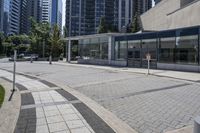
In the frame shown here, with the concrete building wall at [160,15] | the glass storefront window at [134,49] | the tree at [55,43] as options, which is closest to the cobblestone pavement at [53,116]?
the glass storefront window at [134,49]

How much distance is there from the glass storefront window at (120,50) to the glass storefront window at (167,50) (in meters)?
7.29

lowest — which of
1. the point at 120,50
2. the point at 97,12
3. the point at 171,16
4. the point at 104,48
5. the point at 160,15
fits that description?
the point at 120,50

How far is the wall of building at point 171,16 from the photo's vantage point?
37.1 m

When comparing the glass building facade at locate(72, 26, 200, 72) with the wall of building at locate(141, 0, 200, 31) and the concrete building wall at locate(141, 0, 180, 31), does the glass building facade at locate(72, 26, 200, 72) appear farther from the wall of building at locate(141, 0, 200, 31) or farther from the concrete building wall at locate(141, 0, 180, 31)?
the concrete building wall at locate(141, 0, 180, 31)

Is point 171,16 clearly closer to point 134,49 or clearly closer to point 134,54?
point 134,49

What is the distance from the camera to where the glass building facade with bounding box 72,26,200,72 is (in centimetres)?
2733

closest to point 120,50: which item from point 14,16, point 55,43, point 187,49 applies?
Answer: point 187,49

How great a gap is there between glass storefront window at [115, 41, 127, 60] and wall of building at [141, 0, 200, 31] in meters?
9.02

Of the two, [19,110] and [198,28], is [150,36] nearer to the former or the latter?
[198,28]

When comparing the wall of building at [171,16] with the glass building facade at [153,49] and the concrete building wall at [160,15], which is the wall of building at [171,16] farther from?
the glass building facade at [153,49]

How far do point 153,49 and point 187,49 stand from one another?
18.1 feet

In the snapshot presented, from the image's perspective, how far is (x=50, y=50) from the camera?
67062 millimetres

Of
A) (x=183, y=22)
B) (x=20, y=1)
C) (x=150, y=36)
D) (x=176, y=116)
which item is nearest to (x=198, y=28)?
(x=150, y=36)

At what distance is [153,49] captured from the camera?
32688 mm
